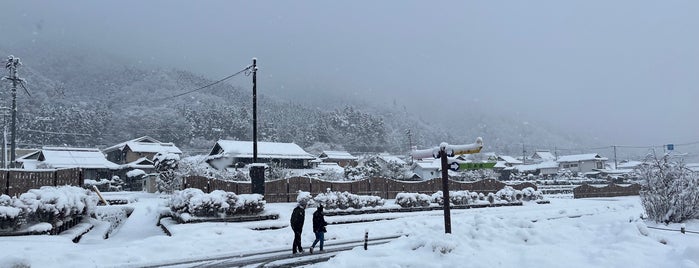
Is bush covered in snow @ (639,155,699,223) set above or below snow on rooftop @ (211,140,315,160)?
below

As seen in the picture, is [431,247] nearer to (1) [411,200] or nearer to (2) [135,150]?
(1) [411,200]

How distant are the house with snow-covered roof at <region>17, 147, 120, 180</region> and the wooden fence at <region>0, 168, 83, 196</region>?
3808 cm

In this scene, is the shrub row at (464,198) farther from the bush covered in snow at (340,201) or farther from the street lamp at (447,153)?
the street lamp at (447,153)

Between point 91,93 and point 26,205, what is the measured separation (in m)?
178

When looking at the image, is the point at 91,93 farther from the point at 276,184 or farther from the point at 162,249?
the point at 162,249

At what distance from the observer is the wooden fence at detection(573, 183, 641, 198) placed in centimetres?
4203

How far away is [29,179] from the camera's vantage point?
19234 millimetres

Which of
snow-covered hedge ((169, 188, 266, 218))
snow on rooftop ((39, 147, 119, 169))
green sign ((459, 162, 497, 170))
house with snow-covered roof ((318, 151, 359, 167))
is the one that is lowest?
snow-covered hedge ((169, 188, 266, 218))

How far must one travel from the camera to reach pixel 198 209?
18875 millimetres

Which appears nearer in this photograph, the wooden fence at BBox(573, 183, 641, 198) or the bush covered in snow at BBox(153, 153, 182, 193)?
the bush covered in snow at BBox(153, 153, 182, 193)

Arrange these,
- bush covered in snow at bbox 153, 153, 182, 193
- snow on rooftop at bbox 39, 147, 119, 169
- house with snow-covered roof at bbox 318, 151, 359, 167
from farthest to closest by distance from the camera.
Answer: house with snow-covered roof at bbox 318, 151, 359, 167
snow on rooftop at bbox 39, 147, 119, 169
bush covered in snow at bbox 153, 153, 182, 193

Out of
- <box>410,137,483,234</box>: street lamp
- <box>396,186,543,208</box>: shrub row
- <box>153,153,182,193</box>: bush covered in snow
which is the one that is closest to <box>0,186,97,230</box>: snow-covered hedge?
<box>410,137,483,234</box>: street lamp

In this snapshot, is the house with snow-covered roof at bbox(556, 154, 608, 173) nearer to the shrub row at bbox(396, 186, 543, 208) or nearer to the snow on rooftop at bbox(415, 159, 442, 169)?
the snow on rooftop at bbox(415, 159, 442, 169)

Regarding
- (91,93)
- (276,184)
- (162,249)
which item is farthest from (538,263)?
(91,93)
